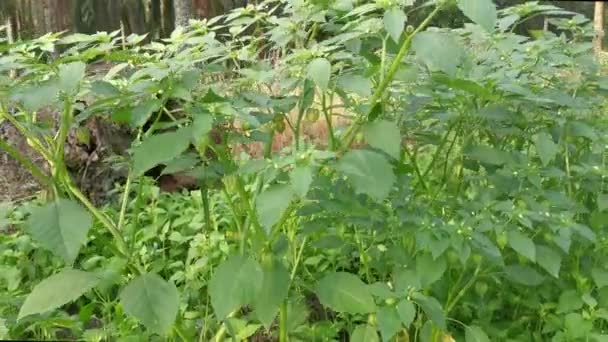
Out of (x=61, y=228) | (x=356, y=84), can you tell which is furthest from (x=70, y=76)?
(x=356, y=84)

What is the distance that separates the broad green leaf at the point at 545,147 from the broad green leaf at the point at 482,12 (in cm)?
68

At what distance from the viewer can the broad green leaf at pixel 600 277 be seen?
2.12m

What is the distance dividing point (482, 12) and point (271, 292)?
0.75m

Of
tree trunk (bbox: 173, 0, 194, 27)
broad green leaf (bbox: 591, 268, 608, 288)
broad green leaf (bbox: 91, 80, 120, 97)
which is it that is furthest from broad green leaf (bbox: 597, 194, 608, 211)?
tree trunk (bbox: 173, 0, 194, 27)

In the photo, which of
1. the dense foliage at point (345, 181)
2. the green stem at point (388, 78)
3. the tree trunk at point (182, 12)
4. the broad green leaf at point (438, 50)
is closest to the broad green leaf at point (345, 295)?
the dense foliage at point (345, 181)

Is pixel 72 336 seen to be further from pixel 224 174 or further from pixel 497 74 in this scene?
pixel 497 74

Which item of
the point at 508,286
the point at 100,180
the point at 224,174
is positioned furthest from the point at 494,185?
the point at 100,180

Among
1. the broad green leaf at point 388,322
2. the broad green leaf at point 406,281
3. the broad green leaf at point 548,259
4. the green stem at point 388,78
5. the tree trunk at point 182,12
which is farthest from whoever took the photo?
the tree trunk at point 182,12

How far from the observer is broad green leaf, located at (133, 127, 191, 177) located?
5.16ft

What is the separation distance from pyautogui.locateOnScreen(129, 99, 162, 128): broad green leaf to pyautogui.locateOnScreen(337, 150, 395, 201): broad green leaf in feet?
1.34

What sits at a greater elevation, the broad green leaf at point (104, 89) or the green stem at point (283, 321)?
the broad green leaf at point (104, 89)

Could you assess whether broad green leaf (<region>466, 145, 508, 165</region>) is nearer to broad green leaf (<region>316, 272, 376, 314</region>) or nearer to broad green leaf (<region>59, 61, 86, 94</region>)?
broad green leaf (<region>316, 272, 376, 314</region>)

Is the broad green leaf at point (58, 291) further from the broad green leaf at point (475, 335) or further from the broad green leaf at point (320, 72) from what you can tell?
the broad green leaf at point (475, 335)

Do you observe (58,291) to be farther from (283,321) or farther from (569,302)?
(569,302)
